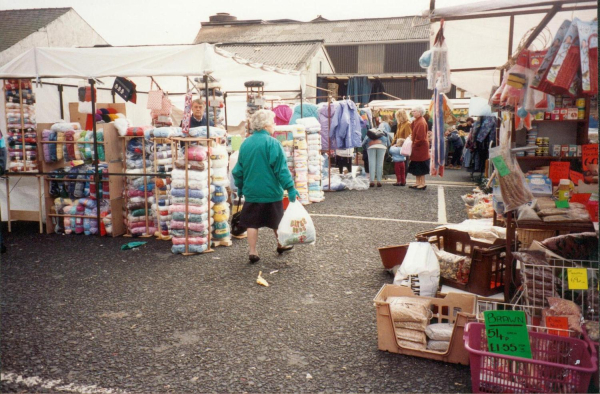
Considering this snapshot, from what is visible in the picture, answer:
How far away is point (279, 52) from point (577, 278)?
25340mm

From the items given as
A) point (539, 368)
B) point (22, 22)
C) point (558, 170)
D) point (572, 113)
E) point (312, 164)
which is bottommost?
point (539, 368)

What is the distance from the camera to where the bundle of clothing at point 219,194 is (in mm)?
6820

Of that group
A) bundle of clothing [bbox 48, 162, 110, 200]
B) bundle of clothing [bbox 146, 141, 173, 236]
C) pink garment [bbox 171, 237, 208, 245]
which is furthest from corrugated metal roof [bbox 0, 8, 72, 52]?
pink garment [bbox 171, 237, 208, 245]

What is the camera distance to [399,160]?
41.8 feet

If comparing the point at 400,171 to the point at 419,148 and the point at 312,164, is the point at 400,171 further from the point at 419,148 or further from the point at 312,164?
the point at 312,164

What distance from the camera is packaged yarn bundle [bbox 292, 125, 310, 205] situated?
991 cm

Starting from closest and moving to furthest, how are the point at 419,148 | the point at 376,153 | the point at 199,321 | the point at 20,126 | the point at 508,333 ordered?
the point at 508,333 → the point at 199,321 → the point at 20,126 → the point at 419,148 → the point at 376,153

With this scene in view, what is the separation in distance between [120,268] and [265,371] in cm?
318

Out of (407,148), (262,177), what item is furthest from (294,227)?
(407,148)

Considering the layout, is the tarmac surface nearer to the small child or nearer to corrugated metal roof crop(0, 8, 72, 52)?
the small child

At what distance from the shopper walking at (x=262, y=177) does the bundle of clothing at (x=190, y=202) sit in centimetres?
70

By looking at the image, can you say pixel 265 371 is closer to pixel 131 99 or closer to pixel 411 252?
pixel 411 252

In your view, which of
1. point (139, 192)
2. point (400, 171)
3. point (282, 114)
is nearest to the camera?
point (139, 192)

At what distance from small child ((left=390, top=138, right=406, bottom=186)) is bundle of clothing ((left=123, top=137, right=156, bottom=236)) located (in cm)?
703
